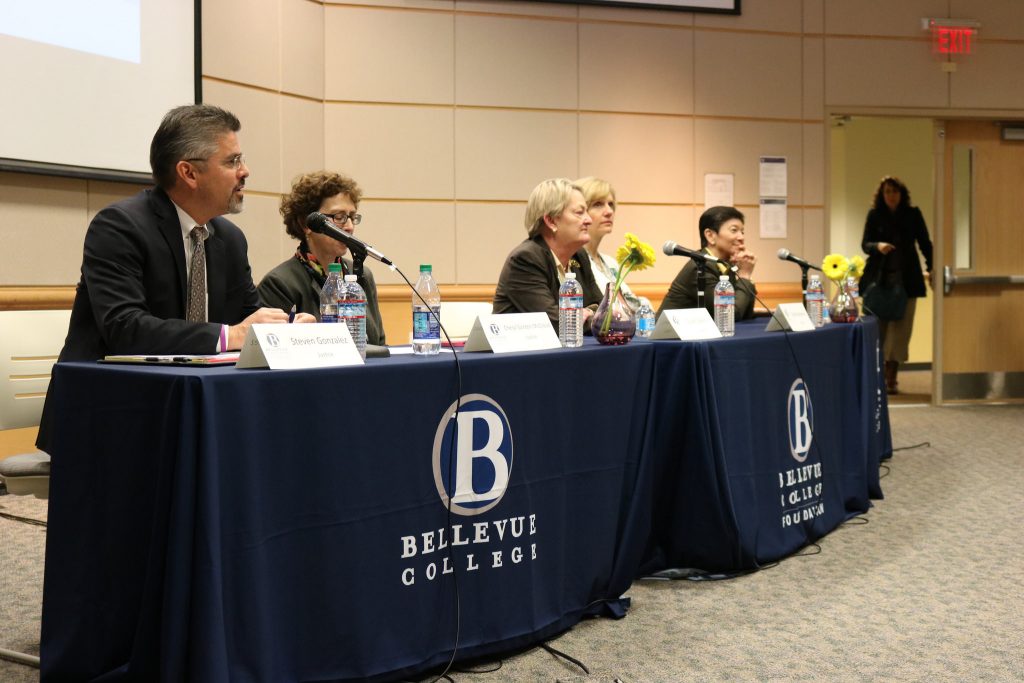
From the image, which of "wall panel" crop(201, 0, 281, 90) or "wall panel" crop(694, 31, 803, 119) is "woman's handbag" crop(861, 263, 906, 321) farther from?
"wall panel" crop(201, 0, 281, 90)

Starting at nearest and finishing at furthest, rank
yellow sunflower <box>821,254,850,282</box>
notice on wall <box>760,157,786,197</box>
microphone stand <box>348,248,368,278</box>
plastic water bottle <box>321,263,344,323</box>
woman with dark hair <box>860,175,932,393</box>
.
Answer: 1. microphone stand <box>348,248,368,278</box>
2. plastic water bottle <box>321,263,344,323</box>
3. yellow sunflower <box>821,254,850,282</box>
4. notice on wall <box>760,157,786,197</box>
5. woman with dark hair <box>860,175,932,393</box>

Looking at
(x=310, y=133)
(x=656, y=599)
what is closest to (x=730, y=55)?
(x=310, y=133)

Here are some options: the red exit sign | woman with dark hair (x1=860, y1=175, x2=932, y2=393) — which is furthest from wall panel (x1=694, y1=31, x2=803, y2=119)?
woman with dark hair (x1=860, y1=175, x2=932, y2=393)

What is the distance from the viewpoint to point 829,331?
3.63 meters

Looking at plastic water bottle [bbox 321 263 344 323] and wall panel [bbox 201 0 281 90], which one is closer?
plastic water bottle [bbox 321 263 344 323]

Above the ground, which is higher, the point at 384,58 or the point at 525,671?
the point at 384,58

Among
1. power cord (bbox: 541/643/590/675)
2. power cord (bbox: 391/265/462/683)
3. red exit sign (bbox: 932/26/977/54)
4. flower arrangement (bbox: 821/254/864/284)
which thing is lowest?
power cord (bbox: 541/643/590/675)

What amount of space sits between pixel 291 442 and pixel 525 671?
0.78m

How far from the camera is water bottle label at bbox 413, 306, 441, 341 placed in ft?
7.45

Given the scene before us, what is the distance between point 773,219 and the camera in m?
6.94

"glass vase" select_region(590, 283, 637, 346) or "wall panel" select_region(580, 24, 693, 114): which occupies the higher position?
"wall panel" select_region(580, 24, 693, 114)

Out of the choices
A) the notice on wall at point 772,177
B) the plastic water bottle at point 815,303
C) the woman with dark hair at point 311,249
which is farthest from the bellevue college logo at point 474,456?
the notice on wall at point 772,177

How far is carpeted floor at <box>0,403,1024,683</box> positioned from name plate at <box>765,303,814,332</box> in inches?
29.3

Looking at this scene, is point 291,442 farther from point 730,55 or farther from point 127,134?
point 730,55
